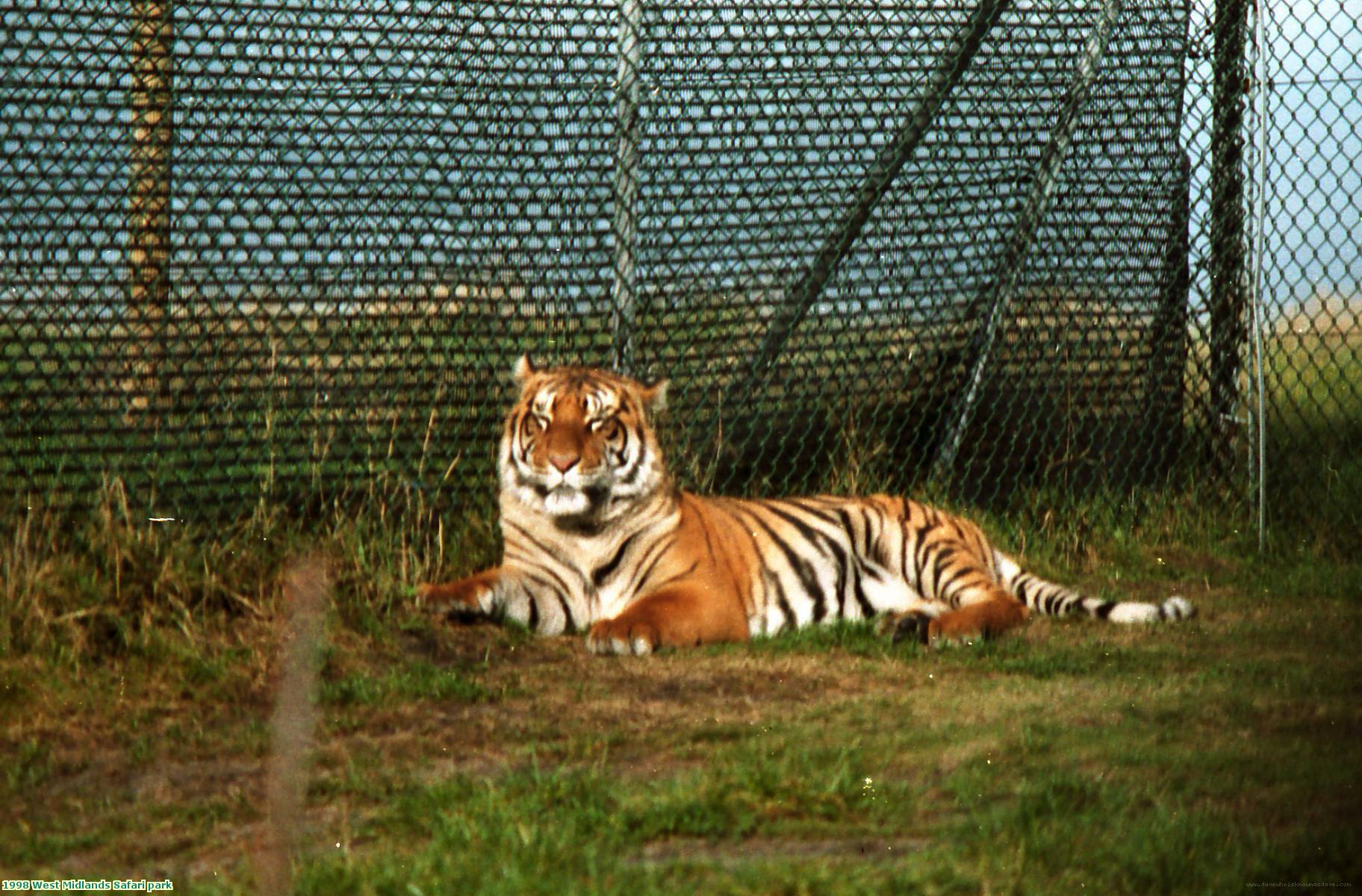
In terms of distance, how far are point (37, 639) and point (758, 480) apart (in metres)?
2.87

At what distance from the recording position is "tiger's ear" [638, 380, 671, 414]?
490 cm

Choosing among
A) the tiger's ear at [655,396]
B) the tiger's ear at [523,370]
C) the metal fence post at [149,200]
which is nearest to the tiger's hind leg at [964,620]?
the tiger's ear at [655,396]

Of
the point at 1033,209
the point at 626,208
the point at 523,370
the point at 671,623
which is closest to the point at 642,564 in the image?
the point at 671,623

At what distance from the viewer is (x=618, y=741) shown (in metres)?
3.54

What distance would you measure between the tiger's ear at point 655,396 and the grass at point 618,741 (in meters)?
0.73

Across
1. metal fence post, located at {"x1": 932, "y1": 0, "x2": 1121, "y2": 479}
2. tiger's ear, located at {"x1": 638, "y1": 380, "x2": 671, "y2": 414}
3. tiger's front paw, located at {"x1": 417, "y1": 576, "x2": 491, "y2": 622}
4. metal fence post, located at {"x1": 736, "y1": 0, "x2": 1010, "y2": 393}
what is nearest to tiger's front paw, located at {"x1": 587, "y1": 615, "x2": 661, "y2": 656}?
tiger's front paw, located at {"x1": 417, "y1": 576, "x2": 491, "y2": 622}

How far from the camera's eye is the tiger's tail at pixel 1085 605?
5.04m

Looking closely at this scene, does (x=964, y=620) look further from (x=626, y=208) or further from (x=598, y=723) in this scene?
(x=626, y=208)

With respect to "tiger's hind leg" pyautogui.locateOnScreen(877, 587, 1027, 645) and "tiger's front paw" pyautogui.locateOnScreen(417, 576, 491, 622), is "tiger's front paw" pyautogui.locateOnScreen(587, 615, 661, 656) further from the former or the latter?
"tiger's hind leg" pyautogui.locateOnScreen(877, 587, 1027, 645)

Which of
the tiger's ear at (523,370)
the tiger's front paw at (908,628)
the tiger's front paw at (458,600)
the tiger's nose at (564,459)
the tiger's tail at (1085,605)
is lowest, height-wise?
the tiger's front paw at (908,628)

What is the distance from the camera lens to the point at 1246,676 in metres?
4.21

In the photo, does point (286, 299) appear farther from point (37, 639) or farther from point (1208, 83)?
point (1208, 83)

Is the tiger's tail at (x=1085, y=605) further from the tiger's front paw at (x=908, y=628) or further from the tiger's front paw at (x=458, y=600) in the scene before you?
the tiger's front paw at (x=458, y=600)

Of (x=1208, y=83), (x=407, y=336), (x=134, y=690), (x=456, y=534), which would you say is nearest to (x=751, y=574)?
(x=456, y=534)
